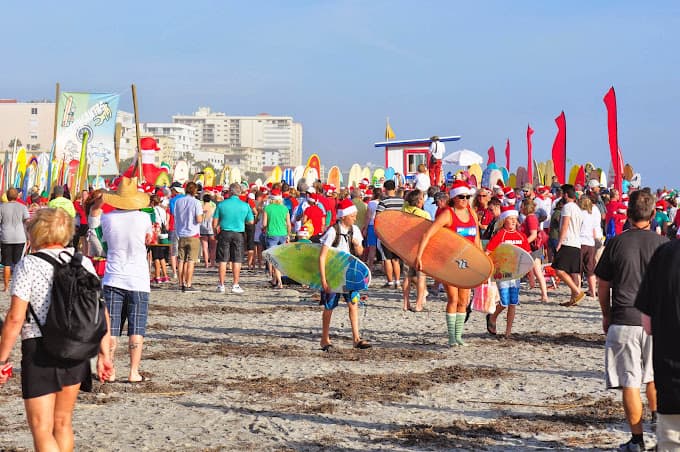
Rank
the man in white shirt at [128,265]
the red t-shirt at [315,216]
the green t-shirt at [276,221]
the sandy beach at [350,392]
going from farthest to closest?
the green t-shirt at [276,221]
the red t-shirt at [315,216]
the man in white shirt at [128,265]
the sandy beach at [350,392]

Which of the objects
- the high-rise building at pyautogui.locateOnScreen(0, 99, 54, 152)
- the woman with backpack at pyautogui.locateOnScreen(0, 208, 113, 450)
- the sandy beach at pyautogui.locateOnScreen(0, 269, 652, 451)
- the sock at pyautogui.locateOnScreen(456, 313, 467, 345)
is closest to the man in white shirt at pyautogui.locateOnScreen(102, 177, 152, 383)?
the sandy beach at pyautogui.locateOnScreen(0, 269, 652, 451)

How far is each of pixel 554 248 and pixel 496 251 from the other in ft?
19.6

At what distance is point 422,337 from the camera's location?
471 inches

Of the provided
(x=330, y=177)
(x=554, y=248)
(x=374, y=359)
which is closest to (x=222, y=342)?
(x=374, y=359)

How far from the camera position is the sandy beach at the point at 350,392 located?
6.87m

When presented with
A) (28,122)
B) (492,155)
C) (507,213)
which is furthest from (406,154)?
(28,122)

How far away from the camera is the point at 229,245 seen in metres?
16.6

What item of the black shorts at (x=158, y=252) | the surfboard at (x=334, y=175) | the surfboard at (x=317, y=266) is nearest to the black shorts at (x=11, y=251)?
the black shorts at (x=158, y=252)

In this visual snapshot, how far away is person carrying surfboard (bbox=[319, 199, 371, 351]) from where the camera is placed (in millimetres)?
10453

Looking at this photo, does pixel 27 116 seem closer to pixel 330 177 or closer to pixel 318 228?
pixel 330 177

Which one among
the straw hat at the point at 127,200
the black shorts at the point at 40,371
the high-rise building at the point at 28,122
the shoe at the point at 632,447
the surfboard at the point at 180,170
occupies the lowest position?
the shoe at the point at 632,447

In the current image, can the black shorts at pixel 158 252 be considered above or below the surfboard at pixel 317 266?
above

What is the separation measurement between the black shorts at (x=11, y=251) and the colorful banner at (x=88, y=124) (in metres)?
6.83

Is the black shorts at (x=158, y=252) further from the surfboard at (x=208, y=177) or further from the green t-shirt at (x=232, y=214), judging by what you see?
the surfboard at (x=208, y=177)
